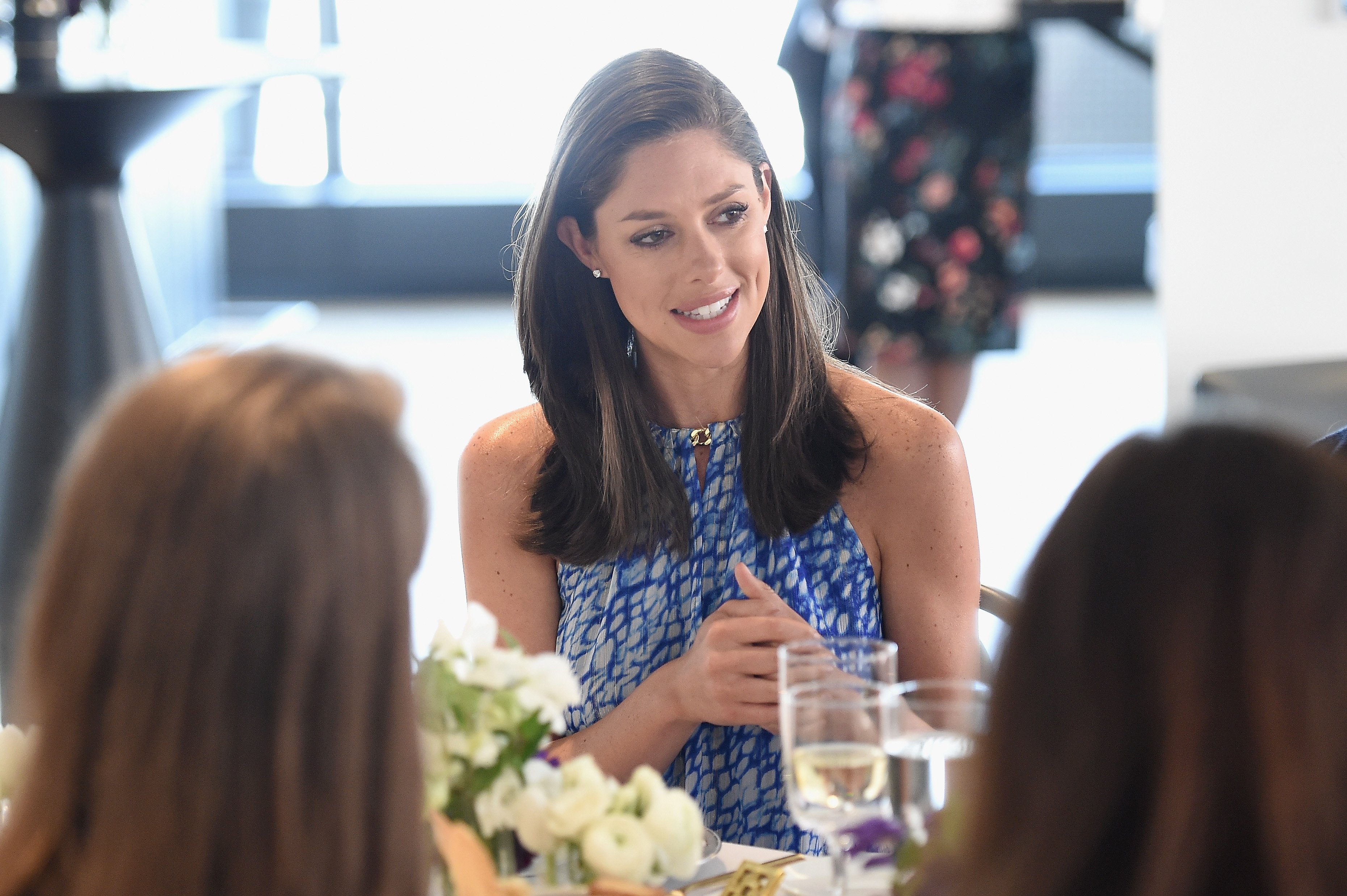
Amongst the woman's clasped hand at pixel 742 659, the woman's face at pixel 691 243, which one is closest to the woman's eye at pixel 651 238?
the woman's face at pixel 691 243

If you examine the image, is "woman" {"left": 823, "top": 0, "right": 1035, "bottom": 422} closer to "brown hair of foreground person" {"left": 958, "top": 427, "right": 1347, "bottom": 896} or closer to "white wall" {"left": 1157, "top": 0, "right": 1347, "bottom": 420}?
"white wall" {"left": 1157, "top": 0, "right": 1347, "bottom": 420}

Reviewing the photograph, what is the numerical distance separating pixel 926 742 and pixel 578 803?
249 mm

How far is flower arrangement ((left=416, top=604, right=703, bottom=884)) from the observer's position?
3.32ft

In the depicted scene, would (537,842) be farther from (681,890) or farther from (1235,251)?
(1235,251)

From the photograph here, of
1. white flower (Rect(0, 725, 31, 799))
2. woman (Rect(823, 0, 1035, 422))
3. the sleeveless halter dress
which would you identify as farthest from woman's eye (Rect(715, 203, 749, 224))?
woman (Rect(823, 0, 1035, 422))

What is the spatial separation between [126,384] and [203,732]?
203mm

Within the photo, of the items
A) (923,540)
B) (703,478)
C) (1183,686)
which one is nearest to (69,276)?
(703,478)

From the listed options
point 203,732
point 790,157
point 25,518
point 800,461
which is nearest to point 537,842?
point 203,732

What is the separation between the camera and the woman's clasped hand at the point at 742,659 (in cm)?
154

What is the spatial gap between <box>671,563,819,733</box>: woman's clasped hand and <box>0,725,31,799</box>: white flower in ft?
2.32

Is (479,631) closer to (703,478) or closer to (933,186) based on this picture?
(703,478)

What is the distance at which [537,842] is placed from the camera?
1.03 meters

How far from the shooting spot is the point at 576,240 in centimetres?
196

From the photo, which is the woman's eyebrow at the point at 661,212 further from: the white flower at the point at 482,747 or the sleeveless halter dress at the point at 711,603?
the white flower at the point at 482,747
